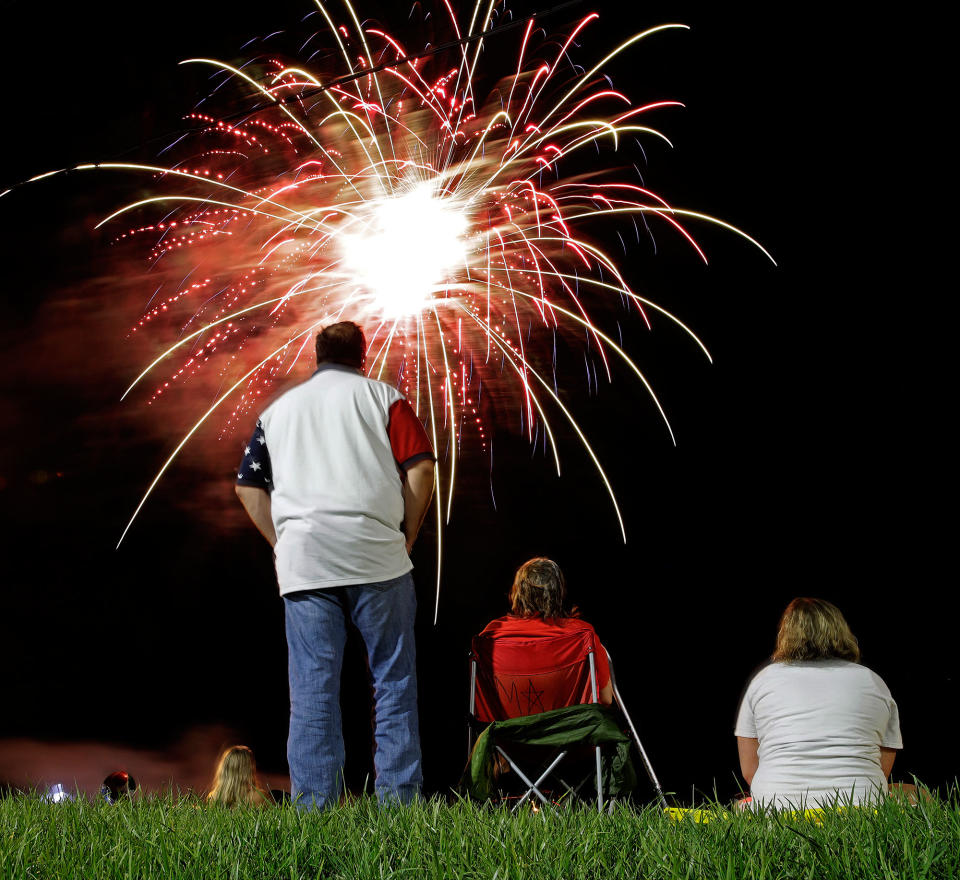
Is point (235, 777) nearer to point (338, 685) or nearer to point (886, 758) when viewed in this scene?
point (338, 685)

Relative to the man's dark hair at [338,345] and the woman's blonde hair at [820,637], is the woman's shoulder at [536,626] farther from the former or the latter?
the man's dark hair at [338,345]

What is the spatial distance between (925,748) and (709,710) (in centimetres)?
120

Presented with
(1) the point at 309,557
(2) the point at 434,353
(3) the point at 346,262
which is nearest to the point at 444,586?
(2) the point at 434,353

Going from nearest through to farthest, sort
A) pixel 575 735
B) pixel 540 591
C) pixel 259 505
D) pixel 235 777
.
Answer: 1. pixel 259 505
2. pixel 575 735
3. pixel 235 777
4. pixel 540 591

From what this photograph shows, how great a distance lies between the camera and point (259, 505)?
218cm

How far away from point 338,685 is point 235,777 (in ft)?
4.09

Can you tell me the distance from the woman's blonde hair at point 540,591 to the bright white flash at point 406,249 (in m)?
2.81

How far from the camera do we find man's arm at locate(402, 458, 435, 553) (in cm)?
209

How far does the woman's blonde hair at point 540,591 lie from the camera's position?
10.4 feet

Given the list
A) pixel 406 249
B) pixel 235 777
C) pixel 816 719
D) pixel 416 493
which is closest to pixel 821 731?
pixel 816 719

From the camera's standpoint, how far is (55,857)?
1214mm

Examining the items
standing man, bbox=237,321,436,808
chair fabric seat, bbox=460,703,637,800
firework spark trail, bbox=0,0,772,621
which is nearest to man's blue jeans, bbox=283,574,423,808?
standing man, bbox=237,321,436,808

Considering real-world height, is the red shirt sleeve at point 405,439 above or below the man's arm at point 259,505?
above

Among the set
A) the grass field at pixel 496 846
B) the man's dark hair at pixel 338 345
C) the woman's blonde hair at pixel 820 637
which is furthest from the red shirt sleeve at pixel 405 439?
the woman's blonde hair at pixel 820 637
